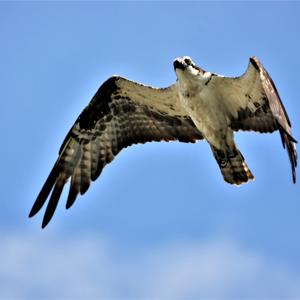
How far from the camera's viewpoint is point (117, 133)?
16344 mm

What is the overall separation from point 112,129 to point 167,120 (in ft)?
3.15

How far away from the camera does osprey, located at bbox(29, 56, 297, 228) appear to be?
49.1 feet

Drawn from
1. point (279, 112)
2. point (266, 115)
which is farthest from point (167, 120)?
point (279, 112)

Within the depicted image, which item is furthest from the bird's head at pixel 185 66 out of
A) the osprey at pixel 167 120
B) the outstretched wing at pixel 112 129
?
the outstretched wing at pixel 112 129

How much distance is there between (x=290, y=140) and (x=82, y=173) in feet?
14.2

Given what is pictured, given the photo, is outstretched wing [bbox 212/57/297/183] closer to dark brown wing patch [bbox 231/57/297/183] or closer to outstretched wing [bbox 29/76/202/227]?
dark brown wing patch [bbox 231/57/297/183]

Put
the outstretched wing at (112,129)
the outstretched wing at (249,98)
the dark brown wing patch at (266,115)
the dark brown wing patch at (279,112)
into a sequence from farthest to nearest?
the outstretched wing at (112,129) → the outstretched wing at (249,98) → the dark brown wing patch at (266,115) → the dark brown wing patch at (279,112)

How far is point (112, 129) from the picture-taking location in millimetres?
16328

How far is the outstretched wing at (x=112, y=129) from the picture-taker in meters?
15.9

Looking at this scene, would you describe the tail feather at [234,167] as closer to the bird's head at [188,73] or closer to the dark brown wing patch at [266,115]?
the dark brown wing patch at [266,115]

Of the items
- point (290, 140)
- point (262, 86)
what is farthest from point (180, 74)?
point (290, 140)

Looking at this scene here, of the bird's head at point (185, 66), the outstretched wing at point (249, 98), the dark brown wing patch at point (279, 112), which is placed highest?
the bird's head at point (185, 66)

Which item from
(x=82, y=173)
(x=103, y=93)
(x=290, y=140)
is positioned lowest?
(x=290, y=140)

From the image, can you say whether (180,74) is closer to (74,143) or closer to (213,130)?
(213,130)
